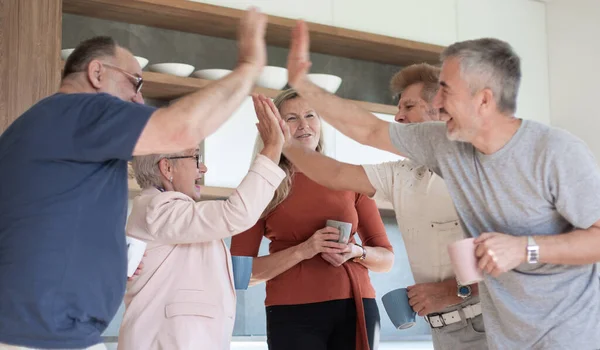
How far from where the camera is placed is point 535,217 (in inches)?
67.8

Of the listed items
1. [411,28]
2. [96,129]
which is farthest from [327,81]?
[96,129]

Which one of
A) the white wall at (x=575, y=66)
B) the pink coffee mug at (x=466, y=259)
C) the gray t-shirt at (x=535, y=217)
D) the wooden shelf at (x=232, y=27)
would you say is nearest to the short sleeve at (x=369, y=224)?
the gray t-shirt at (x=535, y=217)

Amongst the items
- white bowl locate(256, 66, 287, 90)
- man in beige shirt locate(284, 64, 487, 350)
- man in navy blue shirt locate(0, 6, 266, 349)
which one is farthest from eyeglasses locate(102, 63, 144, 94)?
white bowl locate(256, 66, 287, 90)

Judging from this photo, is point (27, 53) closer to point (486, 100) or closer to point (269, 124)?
point (269, 124)

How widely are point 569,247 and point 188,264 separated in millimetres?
898

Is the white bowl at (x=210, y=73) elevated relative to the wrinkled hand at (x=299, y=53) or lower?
elevated

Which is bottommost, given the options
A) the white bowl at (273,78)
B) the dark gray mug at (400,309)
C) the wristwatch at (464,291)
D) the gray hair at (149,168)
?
the dark gray mug at (400,309)

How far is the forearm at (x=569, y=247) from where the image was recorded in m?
1.65

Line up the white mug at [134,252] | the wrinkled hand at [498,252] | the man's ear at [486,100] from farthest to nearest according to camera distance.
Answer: the white mug at [134,252] → the man's ear at [486,100] → the wrinkled hand at [498,252]

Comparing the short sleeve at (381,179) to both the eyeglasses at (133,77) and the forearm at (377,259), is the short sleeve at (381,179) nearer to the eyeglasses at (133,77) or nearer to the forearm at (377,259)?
the forearm at (377,259)

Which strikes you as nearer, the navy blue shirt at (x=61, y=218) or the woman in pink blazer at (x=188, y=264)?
the navy blue shirt at (x=61, y=218)

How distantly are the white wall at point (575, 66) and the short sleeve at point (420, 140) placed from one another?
2935 millimetres

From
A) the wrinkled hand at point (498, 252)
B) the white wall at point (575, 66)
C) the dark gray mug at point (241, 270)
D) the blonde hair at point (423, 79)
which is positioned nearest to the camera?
the wrinkled hand at point (498, 252)

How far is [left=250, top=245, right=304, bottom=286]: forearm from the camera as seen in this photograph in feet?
7.77
